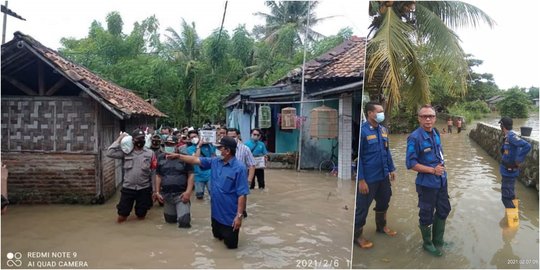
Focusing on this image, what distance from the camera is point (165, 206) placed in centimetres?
419

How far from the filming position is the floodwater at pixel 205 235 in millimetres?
2994

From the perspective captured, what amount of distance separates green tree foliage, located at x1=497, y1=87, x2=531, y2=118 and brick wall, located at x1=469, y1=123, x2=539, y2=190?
0.16m

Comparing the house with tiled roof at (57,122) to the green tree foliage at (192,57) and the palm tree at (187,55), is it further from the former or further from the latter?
the palm tree at (187,55)

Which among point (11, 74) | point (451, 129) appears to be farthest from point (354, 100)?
point (11, 74)

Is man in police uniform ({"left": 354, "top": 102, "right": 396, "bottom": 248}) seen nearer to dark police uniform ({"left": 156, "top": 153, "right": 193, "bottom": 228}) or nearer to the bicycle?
the bicycle

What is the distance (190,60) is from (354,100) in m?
1.52

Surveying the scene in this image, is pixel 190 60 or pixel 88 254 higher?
pixel 190 60

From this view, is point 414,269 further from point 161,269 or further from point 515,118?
point 161,269

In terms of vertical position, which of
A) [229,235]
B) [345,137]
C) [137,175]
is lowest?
[229,235]

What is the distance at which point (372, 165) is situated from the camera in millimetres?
2531

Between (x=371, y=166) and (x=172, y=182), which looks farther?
(x=172, y=182)

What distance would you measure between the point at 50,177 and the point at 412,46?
3.92 m

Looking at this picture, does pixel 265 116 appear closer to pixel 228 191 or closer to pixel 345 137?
pixel 228 191
